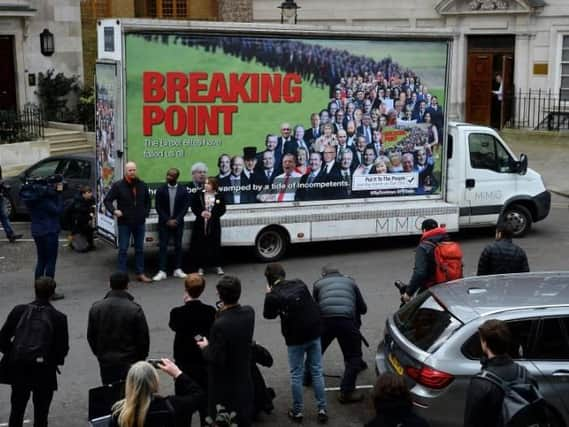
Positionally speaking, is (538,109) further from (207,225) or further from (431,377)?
(431,377)

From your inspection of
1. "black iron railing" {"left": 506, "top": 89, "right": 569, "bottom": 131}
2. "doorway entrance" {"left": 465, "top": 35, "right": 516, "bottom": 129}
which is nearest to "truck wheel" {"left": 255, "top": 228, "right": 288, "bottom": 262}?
"black iron railing" {"left": 506, "top": 89, "right": 569, "bottom": 131}

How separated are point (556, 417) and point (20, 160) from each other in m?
A: 19.1

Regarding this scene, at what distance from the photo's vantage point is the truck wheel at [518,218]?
16578 mm

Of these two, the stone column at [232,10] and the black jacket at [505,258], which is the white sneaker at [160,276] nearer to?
the black jacket at [505,258]

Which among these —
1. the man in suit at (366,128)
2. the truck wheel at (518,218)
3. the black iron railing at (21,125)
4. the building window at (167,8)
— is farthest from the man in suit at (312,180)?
the building window at (167,8)

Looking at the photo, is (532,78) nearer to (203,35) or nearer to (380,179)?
(380,179)

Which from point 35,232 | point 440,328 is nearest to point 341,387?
point 440,328

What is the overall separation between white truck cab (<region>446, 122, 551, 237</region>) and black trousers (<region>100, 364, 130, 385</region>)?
31.2ft

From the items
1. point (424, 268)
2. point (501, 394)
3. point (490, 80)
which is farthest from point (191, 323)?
point (490, 80)

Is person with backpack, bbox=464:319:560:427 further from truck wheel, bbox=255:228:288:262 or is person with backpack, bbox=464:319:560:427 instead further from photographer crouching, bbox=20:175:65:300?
truck wheel, bbox=255:228:288:262

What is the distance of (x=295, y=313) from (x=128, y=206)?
5729 millimetres

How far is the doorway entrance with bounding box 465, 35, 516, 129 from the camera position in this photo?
2945 cm

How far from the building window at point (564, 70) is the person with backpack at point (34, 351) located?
23730mm

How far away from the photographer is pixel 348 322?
8.53m
